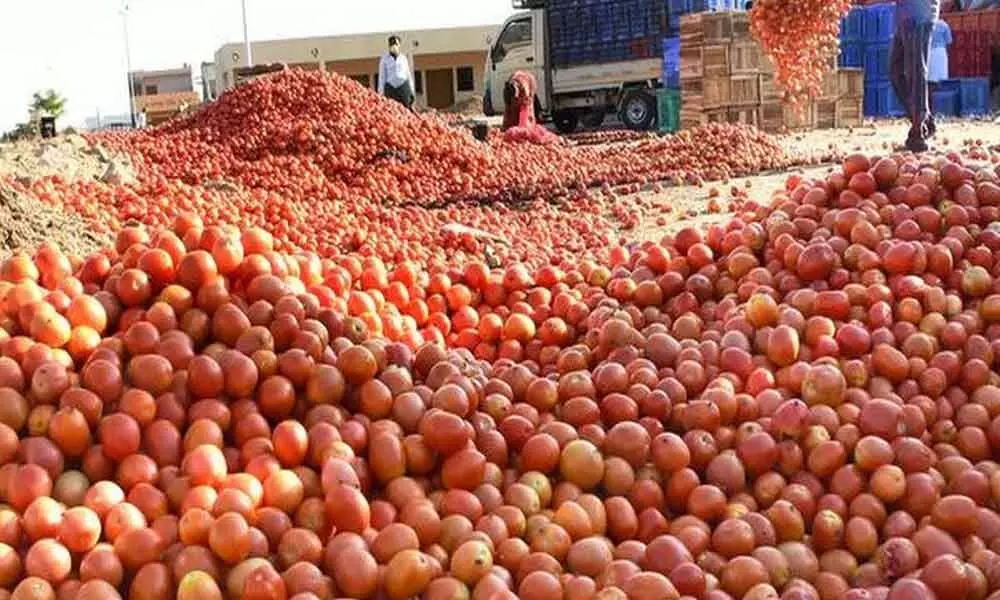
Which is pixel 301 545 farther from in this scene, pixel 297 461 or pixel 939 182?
pixel 939 182

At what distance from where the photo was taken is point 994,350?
319cm

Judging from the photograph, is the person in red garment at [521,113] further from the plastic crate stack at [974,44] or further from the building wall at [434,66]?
the building wall at [434,66]

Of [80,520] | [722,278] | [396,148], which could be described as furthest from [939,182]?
[396,148]

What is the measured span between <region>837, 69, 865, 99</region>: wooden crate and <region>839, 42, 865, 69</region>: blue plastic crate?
159 inches

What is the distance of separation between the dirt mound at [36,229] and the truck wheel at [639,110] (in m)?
17.2

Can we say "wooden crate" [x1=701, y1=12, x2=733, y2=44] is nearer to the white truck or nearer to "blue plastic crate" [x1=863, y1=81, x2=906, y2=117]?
the white truck

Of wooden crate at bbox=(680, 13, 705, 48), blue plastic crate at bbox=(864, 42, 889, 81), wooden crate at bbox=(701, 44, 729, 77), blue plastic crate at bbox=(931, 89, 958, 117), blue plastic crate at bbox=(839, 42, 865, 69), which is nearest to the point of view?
wooden crate at bbox=(701, 44, 729, 77)

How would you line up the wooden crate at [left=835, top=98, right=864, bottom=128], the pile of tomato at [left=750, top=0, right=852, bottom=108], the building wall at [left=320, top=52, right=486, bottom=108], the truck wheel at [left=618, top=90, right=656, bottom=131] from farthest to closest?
Answer: the building wall at [left=320, top=52, right=486, bottom=108]
the truck wheel at [left=618, top=90, right=656, bottom=131]
the wooden crate at [left=835, top=98, right=864, bottom=128]
the pile of tomato at [left=750, top=0, right=852, bottom=108]

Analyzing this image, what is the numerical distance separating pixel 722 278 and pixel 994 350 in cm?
112

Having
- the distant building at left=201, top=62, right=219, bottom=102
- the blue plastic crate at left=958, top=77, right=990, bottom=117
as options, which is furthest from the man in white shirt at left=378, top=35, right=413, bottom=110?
the distant building at left=201, top=62, right=219, bottom=102

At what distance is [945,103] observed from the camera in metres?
20.8

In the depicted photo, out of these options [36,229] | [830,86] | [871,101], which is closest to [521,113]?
[830,86]

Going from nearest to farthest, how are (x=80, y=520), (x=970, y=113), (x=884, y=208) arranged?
(x=80, y=520)
(x=884, y=208)
(x=970, y=113)

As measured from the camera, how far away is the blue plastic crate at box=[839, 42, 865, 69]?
21.4 metres
